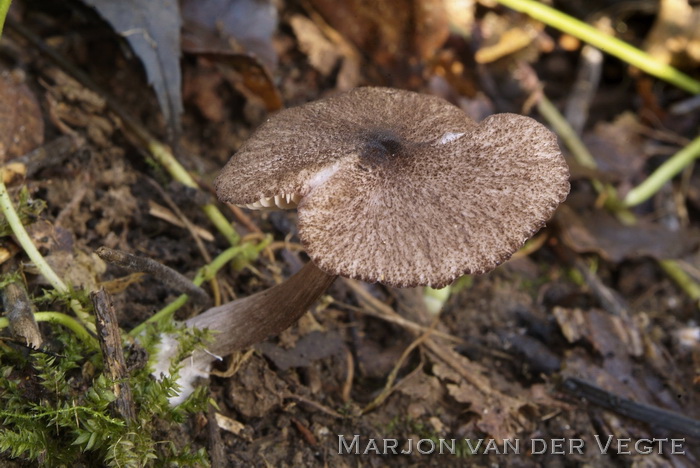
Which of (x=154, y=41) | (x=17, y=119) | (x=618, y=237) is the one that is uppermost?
(x=154, y=41)

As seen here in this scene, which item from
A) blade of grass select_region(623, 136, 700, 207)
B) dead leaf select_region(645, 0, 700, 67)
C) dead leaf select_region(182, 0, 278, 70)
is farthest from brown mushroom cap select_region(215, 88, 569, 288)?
dead leaf select_region(645, 0, 700, 67)

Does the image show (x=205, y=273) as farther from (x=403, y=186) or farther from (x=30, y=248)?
(x=403, y=186)

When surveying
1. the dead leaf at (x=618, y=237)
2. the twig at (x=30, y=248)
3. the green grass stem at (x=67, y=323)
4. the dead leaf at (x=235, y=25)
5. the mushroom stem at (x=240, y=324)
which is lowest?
the dead leaf at (x=618, y=237)

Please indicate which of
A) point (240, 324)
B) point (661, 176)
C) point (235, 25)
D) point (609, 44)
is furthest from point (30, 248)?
point (609, 44)

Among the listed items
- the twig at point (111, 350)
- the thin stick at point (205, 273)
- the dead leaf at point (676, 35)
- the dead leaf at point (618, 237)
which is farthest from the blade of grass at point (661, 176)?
the twig at point (111, 350)

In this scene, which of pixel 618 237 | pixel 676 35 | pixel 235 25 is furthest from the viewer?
pixel 676 35

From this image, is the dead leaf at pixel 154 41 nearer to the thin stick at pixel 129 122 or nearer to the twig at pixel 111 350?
the thin stick at pixel 129 122

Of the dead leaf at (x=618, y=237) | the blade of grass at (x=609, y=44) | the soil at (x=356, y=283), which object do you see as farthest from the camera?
the blade of grass at (x=609, y=44)

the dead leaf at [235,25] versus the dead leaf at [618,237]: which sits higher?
the dead leaf at [235,25]
